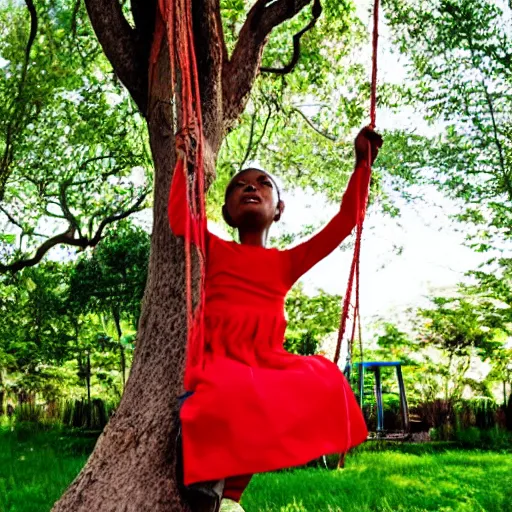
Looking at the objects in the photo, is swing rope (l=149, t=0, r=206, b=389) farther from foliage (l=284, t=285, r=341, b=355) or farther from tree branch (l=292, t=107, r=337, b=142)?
foliage (l=284, t=285, r=341, b=355)

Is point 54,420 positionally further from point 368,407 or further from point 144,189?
point 368,407

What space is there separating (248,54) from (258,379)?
2141 mm

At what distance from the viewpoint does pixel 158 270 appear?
240 cm

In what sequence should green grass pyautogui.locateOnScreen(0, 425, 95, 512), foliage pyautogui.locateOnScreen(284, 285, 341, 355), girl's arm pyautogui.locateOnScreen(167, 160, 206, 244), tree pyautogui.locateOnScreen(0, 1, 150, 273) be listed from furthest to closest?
foliage pyautogui.locateOnScreen(284, 285, 341, 355)
tree pyautogui.locateOnScreen(0, 1, 150, 273)
green grass pyautogui.locateOnScreen(0, 425, 95, 512)
girl's arm pyautogui.locateOnScreen(167, 160, 206, 244)

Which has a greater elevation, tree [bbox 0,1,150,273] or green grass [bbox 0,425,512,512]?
tree [bbox 0,1,150,273]

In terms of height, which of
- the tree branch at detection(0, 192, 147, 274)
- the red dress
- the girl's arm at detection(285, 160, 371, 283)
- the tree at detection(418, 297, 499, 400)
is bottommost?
the red dress

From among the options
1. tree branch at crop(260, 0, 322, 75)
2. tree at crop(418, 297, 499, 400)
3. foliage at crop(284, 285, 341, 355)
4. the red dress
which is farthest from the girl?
tree at crop(418, 297, 499, 400)

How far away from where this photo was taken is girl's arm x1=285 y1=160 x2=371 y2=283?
1.58 metres

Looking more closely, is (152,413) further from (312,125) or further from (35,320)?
(35,320)

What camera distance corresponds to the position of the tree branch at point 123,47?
2.90m

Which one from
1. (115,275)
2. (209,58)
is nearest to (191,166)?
(209,58)

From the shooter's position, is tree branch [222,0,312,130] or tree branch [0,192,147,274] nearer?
tree branch [222,0,312,130]

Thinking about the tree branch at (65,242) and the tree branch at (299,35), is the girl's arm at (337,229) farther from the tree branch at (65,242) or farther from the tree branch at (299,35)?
the tree branch at (65,242)

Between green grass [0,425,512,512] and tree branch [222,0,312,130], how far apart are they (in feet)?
6.97
